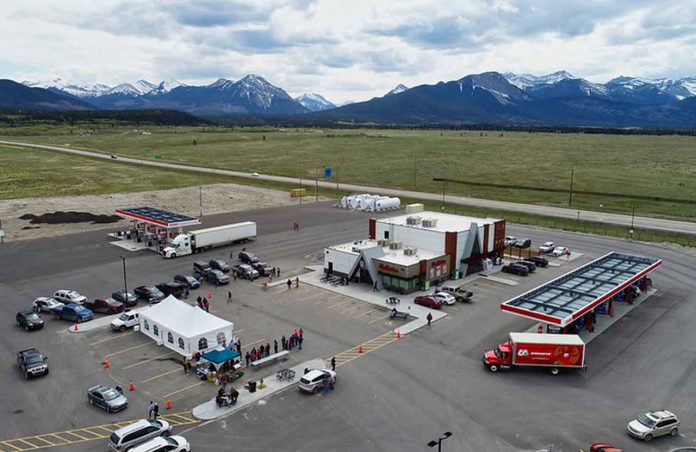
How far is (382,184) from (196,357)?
335 ft

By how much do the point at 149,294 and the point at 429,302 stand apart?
27.6 m

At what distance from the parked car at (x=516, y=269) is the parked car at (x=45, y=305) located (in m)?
48.0

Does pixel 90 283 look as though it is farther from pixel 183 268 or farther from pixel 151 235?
pixel 151 235

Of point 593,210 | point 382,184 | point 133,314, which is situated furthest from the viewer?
point 382,184

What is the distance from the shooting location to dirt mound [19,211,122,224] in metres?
88.4

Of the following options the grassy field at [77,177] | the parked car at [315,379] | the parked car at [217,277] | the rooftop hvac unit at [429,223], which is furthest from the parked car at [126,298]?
the grassy field at [77,177]

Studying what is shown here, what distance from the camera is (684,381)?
3669 cm

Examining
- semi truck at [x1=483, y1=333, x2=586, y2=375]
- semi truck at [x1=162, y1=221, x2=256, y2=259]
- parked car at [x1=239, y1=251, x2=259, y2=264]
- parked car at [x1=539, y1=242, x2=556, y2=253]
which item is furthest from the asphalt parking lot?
parked car at [x1=539, y1=242, x2=556, y2=253]

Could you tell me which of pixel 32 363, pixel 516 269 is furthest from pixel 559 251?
pixel 32 363

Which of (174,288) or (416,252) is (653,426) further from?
(174,288)

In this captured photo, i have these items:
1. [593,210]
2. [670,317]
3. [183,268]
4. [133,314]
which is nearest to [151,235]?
[183,268]

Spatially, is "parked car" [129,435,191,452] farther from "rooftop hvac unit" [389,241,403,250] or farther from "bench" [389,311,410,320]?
"rooftop hvac unit" [389,241,403,250]

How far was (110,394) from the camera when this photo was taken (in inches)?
1291

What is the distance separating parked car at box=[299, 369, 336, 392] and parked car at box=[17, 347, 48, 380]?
18.5 m
